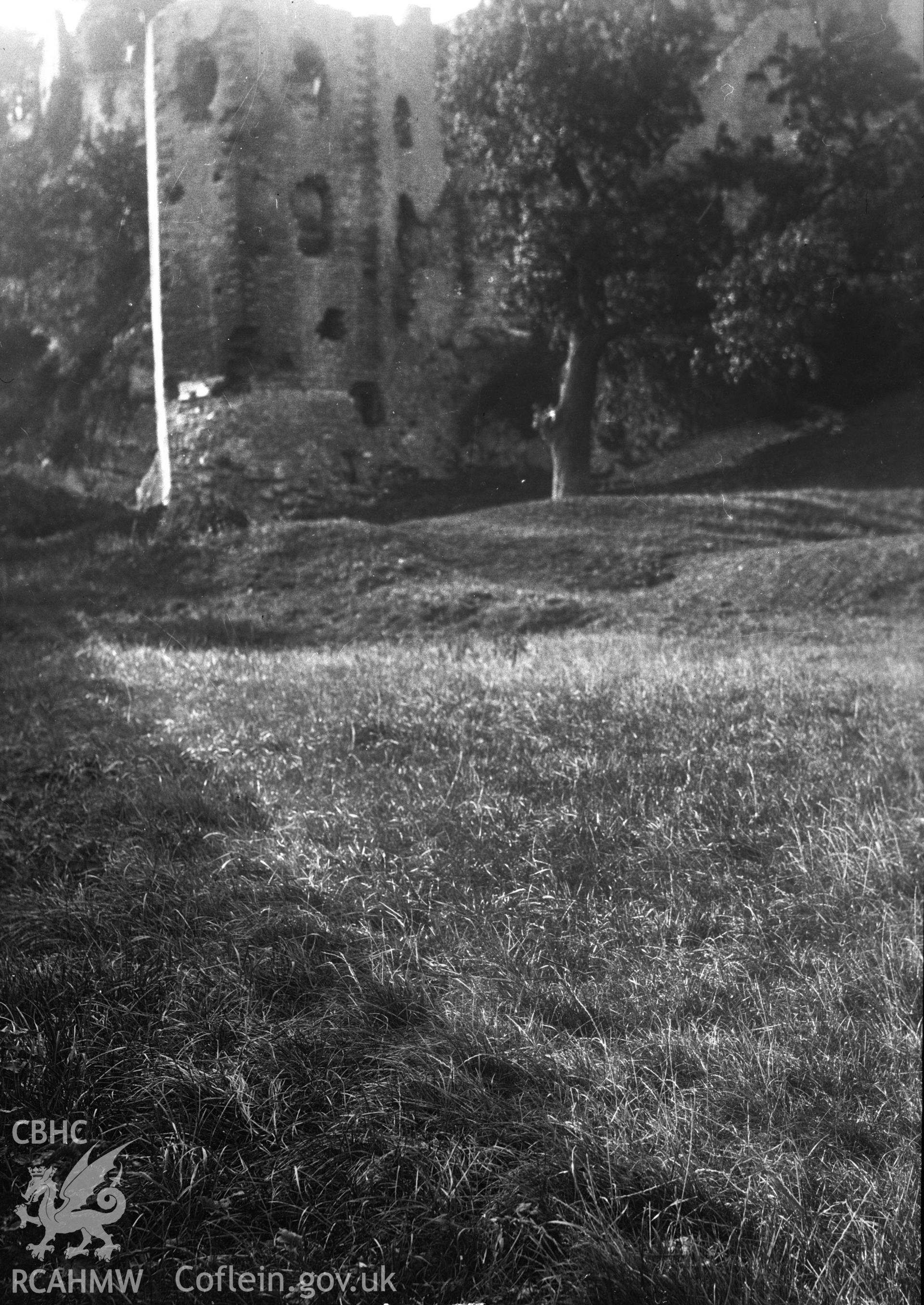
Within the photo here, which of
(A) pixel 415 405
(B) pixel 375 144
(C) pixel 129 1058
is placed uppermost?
(B) pixel 375 144

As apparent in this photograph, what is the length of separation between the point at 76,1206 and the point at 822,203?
18.5m

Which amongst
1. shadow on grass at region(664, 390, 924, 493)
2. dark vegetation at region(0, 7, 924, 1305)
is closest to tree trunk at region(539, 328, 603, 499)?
shadow on grass at region(664, 390, 924, 493)

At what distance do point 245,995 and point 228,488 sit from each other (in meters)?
16.2

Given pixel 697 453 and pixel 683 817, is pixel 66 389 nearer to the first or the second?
pixel 697 453

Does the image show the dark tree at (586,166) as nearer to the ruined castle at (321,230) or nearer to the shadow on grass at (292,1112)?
the ruined castle at (321,230)

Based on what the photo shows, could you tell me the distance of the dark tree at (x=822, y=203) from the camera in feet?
55.0

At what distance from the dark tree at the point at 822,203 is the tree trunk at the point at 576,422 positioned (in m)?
1.95

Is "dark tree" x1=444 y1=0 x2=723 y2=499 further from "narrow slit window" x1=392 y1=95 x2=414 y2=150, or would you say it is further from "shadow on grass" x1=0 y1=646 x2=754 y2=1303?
"shadow on grass" x1=0 y1=646 x2=754 y2=1303

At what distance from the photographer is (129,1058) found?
2.36m

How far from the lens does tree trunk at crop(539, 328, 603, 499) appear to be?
1906 cm

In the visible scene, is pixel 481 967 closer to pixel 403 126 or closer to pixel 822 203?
pixel 822 203

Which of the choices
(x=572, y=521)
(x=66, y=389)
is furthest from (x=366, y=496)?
(x=66, y=389)

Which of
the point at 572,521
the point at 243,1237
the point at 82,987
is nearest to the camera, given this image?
the point at 243,1237

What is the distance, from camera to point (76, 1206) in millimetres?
1899
